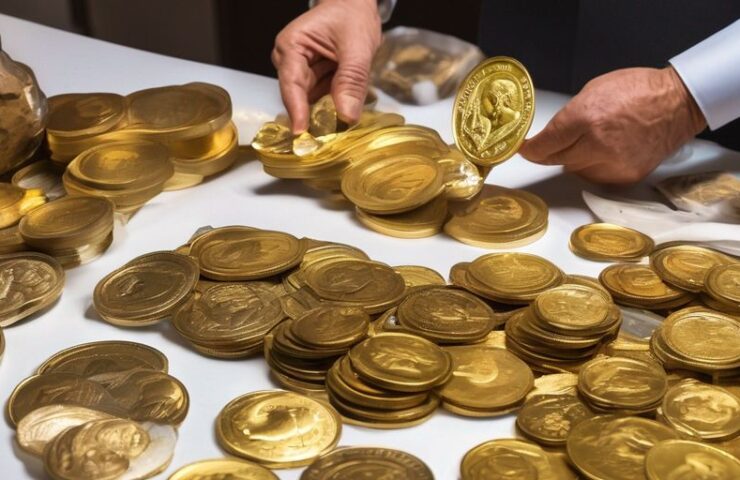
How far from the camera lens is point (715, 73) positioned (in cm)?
161

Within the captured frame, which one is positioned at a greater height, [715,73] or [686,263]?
[715,73]

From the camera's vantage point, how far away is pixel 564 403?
4.03 ft

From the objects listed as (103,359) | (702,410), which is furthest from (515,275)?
(103,359)

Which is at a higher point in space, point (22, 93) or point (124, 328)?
point (22, 93)

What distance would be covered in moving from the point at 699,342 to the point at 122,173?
0.94 meters

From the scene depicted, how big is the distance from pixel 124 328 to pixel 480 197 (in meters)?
0.61

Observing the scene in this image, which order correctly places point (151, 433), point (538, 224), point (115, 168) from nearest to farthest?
1. point (151, 433)
2. point (538, 224)
3. point (115, 168)

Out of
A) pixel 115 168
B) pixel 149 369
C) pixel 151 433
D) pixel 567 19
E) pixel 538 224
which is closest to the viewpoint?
pixel 151 433

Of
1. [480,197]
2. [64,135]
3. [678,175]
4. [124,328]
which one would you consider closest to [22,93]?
[64,135]

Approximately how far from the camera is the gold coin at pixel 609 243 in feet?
5.10

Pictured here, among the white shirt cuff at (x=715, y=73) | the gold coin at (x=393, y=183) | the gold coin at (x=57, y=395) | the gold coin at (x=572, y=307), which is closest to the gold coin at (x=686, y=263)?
the gold coin at (x=572, y=307)

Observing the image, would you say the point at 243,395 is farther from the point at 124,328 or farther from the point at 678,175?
the point at 678,175

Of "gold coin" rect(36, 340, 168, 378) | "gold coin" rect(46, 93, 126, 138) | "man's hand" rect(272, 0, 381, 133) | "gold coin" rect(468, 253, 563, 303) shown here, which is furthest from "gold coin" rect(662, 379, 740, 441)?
"gold coin" rect(46, 93, 126, 138)

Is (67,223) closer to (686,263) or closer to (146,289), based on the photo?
(146,289)
